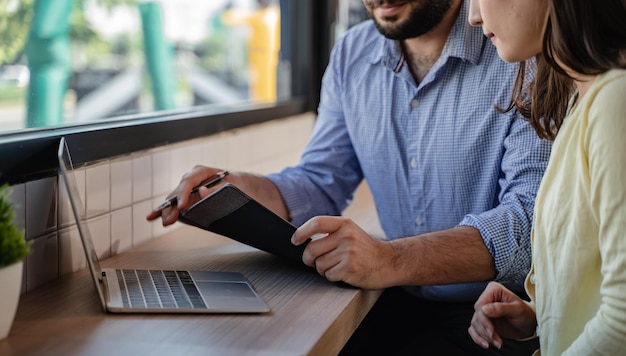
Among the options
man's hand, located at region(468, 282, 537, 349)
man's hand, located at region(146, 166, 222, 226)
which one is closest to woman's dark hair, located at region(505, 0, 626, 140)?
man's hand, located at region(468, 282, 537, 349)

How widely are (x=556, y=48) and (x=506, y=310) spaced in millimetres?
441

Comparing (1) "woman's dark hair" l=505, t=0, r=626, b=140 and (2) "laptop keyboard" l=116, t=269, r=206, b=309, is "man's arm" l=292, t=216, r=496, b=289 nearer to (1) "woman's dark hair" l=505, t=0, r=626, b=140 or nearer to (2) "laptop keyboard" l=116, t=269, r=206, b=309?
(2) "laptop keyboard" l=116, t=269, r=206, b=309

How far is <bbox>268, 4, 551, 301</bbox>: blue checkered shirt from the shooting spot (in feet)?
5.65

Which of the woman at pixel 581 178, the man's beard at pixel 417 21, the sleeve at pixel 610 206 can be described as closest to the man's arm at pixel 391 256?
the woman at pixel 581 178

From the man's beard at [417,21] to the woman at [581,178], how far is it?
0.61m

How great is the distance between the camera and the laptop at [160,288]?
1192mm

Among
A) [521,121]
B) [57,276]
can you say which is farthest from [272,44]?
[57,276]

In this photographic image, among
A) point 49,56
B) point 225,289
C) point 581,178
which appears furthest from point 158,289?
point 49,56

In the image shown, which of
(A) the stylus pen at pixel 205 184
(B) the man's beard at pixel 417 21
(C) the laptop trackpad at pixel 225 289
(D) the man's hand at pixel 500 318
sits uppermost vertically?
(B) the man's beard at pixel 417 21

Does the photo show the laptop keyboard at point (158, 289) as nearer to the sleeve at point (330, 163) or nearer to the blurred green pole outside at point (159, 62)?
the sleeve at point (330, 163)

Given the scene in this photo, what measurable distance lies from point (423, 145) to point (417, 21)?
0.30 m

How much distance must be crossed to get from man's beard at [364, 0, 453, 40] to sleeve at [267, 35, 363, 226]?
20 centimetres

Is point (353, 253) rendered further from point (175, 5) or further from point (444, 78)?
point (175, 5)

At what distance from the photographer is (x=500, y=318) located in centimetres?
132
